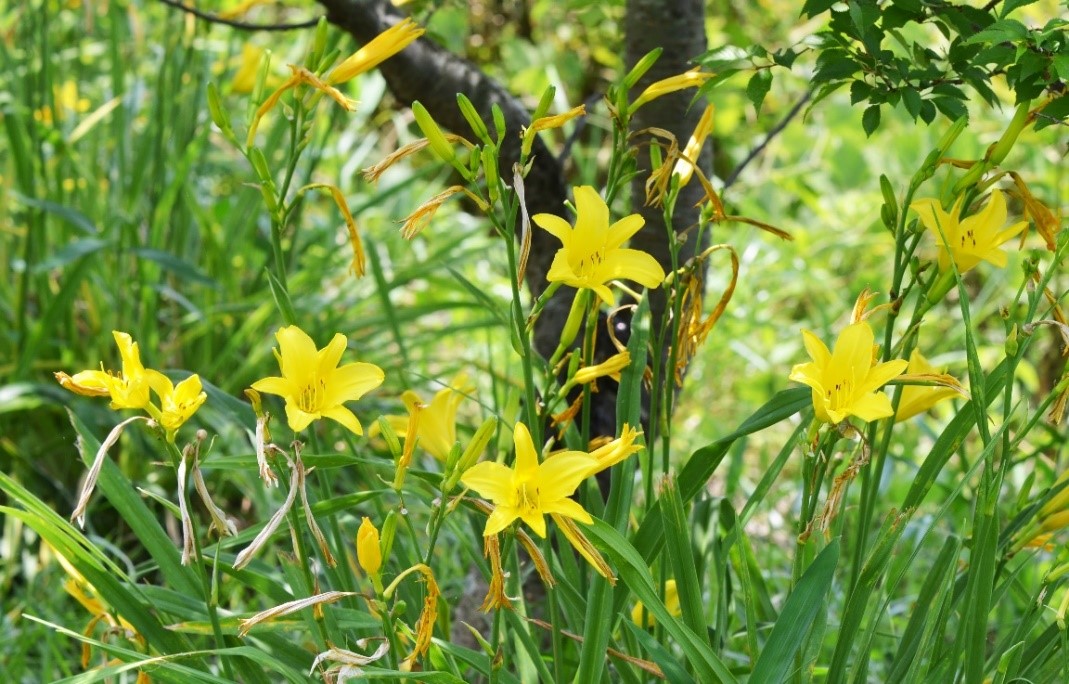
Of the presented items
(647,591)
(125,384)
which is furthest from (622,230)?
(125,384)

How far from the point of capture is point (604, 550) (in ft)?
2.84

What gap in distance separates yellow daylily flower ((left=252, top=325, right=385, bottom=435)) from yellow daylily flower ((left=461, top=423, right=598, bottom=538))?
109 millimetres

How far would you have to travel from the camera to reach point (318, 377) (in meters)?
0.87

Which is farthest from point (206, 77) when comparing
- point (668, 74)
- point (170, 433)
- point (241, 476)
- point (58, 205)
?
point (170, 433)

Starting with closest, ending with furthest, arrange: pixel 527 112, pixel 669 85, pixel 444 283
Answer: pixel 669 85 < pixel 527 112 < pixel 444 283

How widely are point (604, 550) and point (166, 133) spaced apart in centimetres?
193

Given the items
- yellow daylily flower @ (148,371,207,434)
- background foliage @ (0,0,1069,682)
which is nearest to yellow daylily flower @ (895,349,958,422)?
background foliage @ (0,0,1069,682)

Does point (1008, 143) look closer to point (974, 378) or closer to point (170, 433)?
point (974, 378)

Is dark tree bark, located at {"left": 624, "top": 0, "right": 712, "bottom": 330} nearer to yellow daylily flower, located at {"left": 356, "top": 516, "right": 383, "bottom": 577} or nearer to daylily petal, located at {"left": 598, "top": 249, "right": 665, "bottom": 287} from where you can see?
daylily petal, located at {"left": 598, "top": 249, "right": 665, "bottom": 287}

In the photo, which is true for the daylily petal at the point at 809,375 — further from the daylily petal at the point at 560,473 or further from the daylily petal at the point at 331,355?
the daylily petal at the point at 331,355

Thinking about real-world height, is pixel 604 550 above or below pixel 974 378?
below

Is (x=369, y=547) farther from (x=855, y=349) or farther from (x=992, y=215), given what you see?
(x=992, y=215)

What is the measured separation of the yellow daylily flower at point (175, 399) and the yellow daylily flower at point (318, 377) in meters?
0.04

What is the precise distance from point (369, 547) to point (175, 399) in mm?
180
